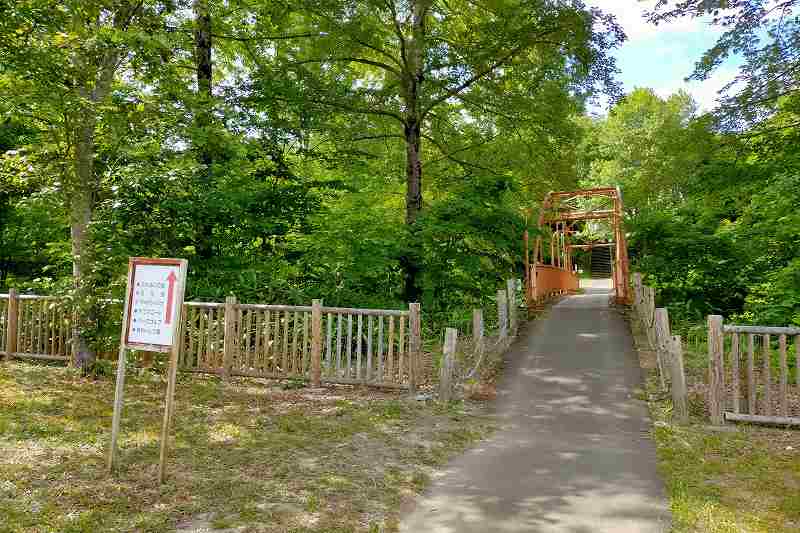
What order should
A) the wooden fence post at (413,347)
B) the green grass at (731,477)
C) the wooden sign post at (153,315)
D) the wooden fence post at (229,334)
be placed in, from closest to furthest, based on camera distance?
the green grass at (731,477) → the wooden sign post at (153,315) → the wooden fence post at (413,347) → the wooden fence post at (229,334)

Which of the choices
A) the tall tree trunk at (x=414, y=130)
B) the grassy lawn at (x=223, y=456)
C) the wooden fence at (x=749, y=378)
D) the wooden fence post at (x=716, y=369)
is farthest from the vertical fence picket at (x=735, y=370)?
the tall tree trunk at (x=414, y=130)

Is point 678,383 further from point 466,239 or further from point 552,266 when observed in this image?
point 552,266

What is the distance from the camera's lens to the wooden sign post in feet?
15.3

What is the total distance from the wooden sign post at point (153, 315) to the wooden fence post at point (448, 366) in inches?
139

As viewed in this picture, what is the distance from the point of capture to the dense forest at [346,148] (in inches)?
319

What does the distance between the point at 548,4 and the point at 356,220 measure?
5.60 meters

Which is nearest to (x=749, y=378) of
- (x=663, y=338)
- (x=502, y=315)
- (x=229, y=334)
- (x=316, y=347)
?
(x=663, y=338)

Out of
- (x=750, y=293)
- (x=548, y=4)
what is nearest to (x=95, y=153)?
(x=548, y=4)

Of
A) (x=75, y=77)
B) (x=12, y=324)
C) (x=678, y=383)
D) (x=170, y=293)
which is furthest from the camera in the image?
(x=12, y=324)

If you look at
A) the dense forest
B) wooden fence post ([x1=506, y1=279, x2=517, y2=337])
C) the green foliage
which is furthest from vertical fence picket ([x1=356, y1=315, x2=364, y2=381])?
wooden fence post ([x1=506, y1=279, x2=517, y2=337])

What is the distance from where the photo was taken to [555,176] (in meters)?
14.1

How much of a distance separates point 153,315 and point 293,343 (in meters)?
3.47

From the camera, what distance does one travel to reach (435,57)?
1172 centimetres

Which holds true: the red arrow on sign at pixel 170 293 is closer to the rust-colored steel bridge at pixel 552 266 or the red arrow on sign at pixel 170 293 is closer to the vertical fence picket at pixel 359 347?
the vertical fence picket at pixel 359 347
